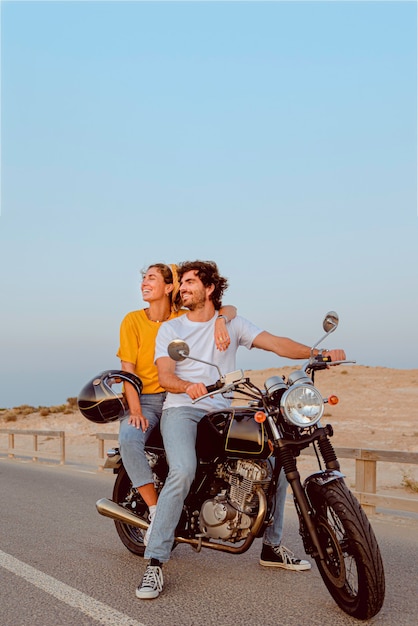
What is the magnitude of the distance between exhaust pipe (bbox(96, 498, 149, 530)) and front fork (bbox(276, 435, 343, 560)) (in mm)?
1562

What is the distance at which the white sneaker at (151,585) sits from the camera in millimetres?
4828

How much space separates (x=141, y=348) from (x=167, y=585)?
178cm

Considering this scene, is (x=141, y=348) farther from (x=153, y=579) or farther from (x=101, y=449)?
(x=101, y=449)

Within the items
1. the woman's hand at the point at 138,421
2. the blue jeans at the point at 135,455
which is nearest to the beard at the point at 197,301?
the woman's hand at the point at 138,421

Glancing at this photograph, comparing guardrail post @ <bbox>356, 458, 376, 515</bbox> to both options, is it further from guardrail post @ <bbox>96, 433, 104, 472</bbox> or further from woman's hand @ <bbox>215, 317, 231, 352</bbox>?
guardrail post @ <bbox>96, 433, 104, 472</bbox>

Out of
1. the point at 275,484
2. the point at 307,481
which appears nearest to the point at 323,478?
the point at 307,481

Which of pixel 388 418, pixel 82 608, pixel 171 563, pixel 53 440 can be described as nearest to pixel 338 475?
pixel 82 608

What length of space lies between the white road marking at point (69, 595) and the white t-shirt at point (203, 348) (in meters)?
1.35

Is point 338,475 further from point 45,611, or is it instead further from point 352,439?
point 352,439

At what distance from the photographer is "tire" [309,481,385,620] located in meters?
4.12

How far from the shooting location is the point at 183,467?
4926 mm

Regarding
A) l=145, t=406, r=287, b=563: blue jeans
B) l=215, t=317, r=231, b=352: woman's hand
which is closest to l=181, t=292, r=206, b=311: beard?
l=215, t=317, r=231, b=352: woman's hand

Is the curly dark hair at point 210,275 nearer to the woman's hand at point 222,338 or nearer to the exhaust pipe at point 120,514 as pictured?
the woman's hand at point 222,338

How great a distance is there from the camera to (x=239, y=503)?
4.81 meters
